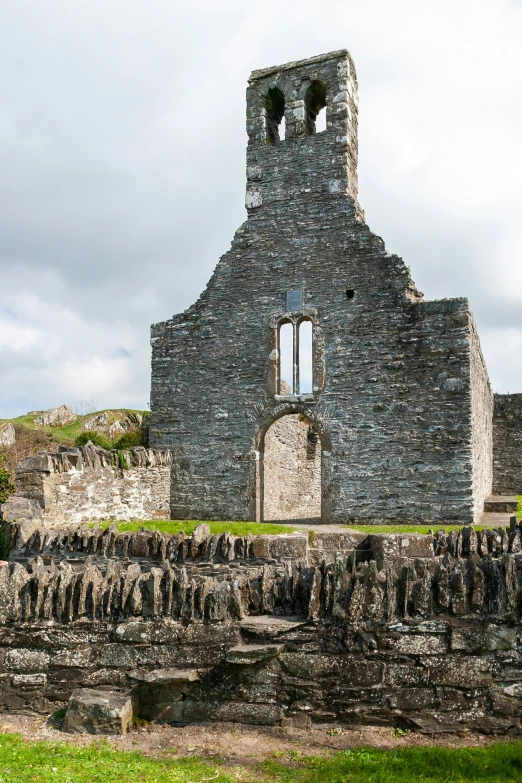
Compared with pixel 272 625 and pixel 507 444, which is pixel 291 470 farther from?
pixel 272 625

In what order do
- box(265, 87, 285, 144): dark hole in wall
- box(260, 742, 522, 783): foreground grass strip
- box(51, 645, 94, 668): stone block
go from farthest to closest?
box(265, 87, 285, 144): dark hole in wall < box(51, 645, 94, 668): stone block < box(260, 742, 522, 783): foreground grass strip

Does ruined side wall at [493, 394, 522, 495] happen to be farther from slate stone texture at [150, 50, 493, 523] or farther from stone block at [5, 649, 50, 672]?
stone block at [5, 649, 50, 672]

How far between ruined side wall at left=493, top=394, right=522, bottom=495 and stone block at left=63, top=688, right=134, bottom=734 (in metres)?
21.0

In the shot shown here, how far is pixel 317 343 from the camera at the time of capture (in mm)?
16375

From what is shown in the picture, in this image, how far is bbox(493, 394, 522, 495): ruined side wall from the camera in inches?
919

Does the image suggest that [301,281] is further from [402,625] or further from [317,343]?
[402,625]

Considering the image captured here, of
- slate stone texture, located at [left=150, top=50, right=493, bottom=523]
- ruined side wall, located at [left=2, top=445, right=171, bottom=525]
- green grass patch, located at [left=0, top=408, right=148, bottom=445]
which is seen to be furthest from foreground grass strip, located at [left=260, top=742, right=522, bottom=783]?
green grass patch, located at [left=0, top=408, right=148, bottom=445]

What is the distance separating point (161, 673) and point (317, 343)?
40.6 feet

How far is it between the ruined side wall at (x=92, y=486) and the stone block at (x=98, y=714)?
21.6 feet

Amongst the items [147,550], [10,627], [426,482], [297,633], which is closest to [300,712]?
[297,633]

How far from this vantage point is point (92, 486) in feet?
44.9

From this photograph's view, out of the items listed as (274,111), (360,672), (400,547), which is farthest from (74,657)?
(274,111)

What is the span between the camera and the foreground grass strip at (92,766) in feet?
12.5

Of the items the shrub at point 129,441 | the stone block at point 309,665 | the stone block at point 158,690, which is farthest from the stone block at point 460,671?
the shrub at point 129,441
